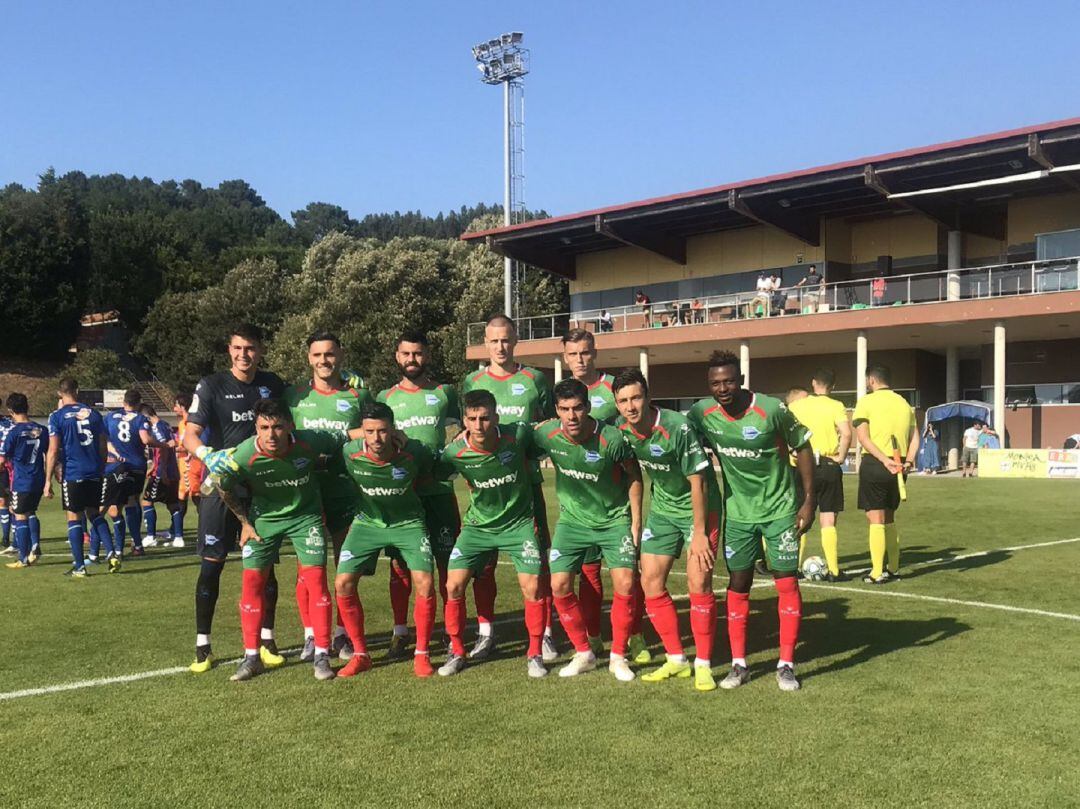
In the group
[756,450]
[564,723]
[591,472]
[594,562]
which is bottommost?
[564,723]

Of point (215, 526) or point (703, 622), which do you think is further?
point (215, 526)

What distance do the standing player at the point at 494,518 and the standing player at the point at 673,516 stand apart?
737 mm

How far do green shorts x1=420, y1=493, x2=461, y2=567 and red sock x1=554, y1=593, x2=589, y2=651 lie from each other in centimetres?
115

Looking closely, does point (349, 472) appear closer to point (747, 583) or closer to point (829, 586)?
point (747, 583)

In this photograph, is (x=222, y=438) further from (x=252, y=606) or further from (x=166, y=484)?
(x=166, y=484)

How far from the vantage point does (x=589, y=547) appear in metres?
6.49

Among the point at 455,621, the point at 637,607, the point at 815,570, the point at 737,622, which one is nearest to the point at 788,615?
the point at 737,622

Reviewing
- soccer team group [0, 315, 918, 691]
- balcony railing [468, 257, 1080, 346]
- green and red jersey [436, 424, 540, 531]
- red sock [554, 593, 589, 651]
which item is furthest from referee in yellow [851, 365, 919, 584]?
balcony railing [468, 257, 1080, 346]

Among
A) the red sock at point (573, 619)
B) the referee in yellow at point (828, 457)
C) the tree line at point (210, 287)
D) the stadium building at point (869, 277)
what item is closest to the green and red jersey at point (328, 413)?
the red sock at point (573, 619)

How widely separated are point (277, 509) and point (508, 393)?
1.90m

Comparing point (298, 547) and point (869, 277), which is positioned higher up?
point (869, 277)

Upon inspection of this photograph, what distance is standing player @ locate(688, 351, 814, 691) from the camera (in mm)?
6070

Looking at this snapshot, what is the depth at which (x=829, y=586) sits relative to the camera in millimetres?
9492

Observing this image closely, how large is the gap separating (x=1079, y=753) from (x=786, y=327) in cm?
2929
